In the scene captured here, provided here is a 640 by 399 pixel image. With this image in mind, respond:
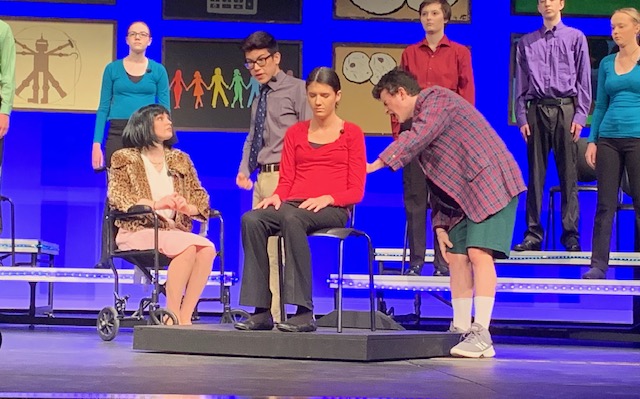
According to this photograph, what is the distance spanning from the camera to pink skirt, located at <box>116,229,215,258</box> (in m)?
5.45

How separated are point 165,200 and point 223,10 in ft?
9.89

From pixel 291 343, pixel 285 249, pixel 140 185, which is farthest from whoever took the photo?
pixel 140 185

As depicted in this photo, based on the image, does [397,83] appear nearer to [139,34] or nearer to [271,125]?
[271,125]

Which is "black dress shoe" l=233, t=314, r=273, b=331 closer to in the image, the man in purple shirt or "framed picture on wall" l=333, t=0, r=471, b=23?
the man in purple shirt

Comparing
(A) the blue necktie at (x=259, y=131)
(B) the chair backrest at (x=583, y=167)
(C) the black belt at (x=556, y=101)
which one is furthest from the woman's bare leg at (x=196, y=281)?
(B) the chair backrest at (x=583, y=167)

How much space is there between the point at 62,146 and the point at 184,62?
1.14m

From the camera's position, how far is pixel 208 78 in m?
8.16

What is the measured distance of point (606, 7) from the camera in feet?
26.7

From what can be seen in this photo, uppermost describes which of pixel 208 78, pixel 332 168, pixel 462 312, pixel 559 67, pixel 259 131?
pixel 208 78

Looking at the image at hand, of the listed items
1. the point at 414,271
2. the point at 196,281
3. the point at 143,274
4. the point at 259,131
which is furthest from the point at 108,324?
the point at 414,271

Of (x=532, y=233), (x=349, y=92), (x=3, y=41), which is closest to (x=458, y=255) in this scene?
(x=532, y=233)

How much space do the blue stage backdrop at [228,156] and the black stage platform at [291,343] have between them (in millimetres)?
3547

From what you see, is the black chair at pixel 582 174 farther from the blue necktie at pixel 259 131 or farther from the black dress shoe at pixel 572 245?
the blue necktie at pixel 259 131

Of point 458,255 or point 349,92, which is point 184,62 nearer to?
point 349,92
